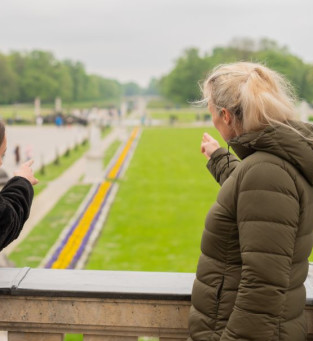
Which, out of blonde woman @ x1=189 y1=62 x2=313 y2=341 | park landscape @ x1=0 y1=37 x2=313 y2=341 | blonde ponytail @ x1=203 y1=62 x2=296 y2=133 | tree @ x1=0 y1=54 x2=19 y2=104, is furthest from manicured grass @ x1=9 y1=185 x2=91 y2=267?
tree @ x1=0 y1=54 x2=19 y2=104

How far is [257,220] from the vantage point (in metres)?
1.68

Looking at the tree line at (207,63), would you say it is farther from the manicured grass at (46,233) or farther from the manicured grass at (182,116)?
the manicured grass at (46,233)

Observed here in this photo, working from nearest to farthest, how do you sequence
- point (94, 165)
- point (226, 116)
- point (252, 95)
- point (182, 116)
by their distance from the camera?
1. point (252, 95)
2. point (226, 116)
3. point (94, 165)
4. point (182, 116)

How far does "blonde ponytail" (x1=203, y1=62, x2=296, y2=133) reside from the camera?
5.80 feet

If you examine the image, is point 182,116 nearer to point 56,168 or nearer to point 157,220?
point 56,168

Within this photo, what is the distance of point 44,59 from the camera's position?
87000 millimetres

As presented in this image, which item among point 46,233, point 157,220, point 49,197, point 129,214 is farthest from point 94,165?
point 46,233

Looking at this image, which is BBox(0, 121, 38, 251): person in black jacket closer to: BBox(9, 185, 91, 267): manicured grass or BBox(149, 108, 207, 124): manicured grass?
BBox(9, 185, 91, 267): manicured grass

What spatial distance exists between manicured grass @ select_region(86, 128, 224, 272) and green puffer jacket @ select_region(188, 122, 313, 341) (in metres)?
6.20

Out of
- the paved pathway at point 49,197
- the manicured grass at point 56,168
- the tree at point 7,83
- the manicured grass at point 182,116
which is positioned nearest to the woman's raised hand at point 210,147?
the paved pathway at point 49,197

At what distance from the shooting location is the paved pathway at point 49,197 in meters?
10.3

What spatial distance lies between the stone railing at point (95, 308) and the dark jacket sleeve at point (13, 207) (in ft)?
1.04

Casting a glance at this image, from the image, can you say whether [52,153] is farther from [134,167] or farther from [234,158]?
[234,158]

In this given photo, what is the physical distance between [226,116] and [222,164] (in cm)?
49
